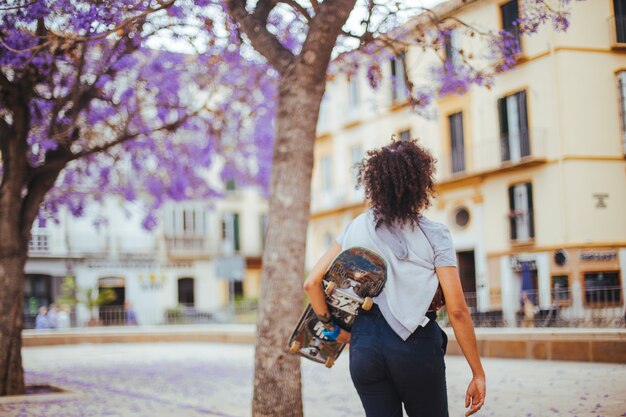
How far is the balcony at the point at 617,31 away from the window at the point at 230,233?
4043 centimetres

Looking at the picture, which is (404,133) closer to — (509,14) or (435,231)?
(509,14)

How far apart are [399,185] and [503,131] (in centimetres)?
2323

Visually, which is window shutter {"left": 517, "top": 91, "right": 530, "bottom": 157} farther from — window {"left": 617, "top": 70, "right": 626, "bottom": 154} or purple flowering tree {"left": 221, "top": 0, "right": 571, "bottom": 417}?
purple flowering tree {"left": 221, "top": 0, "right": 571, "bottom": 417}

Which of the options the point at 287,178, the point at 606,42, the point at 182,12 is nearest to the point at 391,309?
the point at 287,178

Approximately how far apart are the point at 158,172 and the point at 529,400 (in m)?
12.3

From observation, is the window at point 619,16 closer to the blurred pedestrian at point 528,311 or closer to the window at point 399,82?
the blurred pedestrian at point 528,311

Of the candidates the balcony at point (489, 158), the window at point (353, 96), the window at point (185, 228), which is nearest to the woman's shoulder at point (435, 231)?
the balcony at point (489, 158)

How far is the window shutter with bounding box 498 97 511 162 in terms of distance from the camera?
2466cm

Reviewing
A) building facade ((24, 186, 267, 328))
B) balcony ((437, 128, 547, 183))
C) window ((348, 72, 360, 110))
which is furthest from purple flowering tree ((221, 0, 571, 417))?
building facade ((24, 186, 267, 328))

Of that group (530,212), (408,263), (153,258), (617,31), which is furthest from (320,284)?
(153,258)

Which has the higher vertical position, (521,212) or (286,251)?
(521,212)

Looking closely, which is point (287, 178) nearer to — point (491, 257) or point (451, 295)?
point (451, 295)

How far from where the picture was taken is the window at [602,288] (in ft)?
41.4

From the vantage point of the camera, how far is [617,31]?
9.05m
